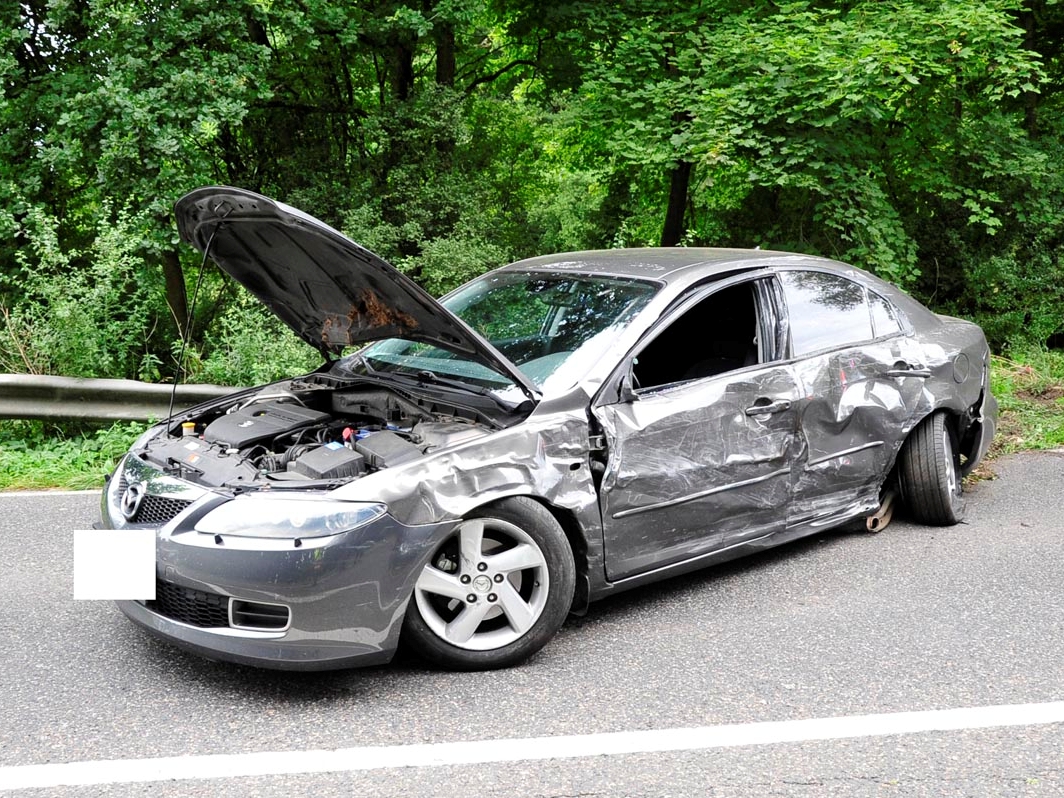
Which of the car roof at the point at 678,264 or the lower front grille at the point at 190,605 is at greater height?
the car roof at the point at 678,264

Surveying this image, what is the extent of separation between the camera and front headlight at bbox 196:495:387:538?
3227 mm

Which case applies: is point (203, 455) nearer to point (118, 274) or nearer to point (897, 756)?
point (897, 756)

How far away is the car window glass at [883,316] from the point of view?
17.2 ft

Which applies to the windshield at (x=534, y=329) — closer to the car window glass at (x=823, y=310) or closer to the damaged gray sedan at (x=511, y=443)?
the damaged gray sedan at (x=511, y=443)

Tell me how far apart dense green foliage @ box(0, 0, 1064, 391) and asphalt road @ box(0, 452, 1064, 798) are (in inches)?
169

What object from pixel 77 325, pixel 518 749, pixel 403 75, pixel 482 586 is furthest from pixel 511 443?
pixel 403 75

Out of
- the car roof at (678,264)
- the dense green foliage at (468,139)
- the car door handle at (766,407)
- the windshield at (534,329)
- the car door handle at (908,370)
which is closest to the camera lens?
the windshield at (534,329)

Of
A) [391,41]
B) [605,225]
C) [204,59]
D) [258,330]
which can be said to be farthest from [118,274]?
[605,225]

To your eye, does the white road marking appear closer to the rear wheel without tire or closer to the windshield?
the windshield

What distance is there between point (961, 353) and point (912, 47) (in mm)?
4731

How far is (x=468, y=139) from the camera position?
1195 centimetres

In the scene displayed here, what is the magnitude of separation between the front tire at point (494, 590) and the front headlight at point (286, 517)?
33 cm

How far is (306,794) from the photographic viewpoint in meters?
2.78

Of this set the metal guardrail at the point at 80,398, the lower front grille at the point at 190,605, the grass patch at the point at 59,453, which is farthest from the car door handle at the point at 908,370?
the grass patch at the point at 59,453
